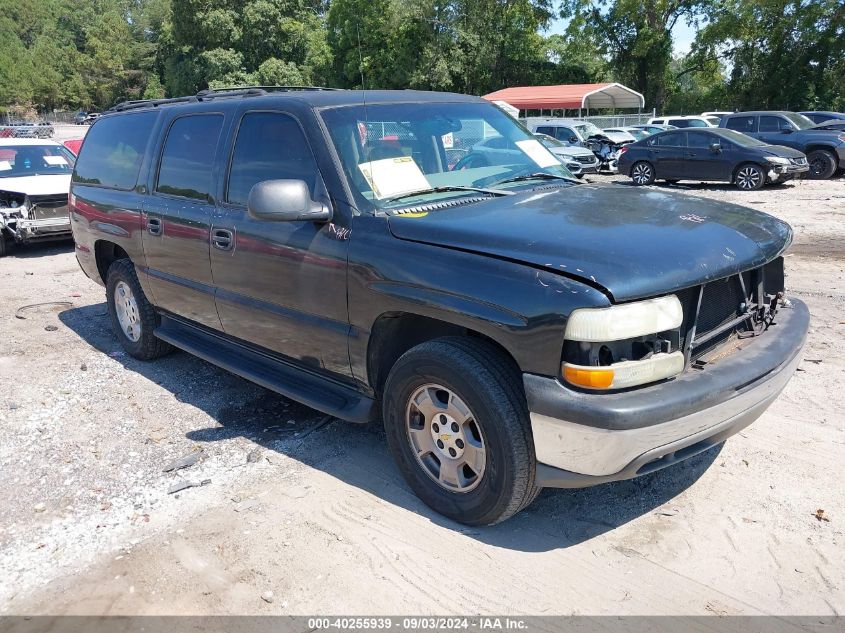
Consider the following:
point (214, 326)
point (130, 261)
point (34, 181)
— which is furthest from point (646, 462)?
point (34, 181)

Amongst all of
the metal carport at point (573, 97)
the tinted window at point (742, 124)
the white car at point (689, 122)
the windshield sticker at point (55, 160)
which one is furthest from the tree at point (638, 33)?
the windshield sticker at point (55, 160)

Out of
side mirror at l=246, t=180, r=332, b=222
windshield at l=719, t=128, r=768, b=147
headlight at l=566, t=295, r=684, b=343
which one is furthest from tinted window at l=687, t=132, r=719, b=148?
headlight at l=566, t=295, r=684, b=343

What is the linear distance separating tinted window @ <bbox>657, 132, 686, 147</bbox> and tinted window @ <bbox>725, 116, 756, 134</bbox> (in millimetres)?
3575

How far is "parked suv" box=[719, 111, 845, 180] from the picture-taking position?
1780cm

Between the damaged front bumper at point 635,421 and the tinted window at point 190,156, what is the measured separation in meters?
2.72

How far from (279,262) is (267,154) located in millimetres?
662

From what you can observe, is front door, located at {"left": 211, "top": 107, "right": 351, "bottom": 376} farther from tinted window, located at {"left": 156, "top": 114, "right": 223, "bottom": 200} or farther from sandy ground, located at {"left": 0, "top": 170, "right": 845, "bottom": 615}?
sandy ground, located at {"left": 0, "top": 170, "right": 845, "bottom": 615}

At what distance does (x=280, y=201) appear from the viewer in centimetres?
332

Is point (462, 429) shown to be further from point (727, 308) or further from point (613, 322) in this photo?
point (727, 308)

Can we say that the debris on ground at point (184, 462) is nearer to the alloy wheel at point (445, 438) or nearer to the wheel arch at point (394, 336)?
the wheel arch at point (394, 336)

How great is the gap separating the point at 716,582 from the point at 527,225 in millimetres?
1695

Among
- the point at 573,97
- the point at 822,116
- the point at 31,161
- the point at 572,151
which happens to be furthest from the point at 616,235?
the point at 573,97

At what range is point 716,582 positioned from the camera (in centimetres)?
283

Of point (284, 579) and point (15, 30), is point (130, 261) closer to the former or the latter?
point (284, 579)
